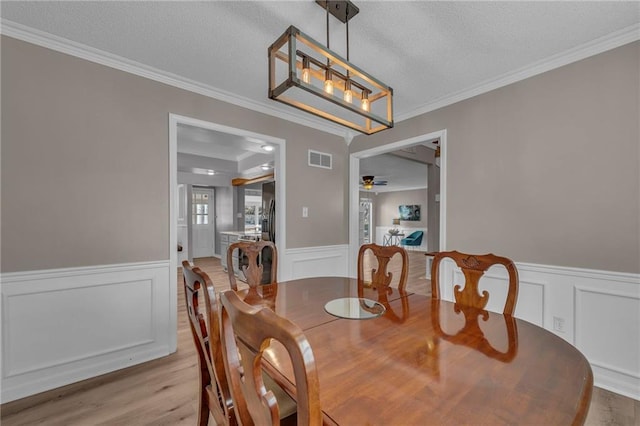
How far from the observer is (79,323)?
204 cm

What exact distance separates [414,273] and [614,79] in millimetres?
4780

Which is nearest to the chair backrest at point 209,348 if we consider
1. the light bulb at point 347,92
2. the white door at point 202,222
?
the light bulb at point 347,92

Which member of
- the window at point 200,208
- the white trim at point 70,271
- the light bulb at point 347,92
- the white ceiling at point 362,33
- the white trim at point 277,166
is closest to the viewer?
the light bulb at point 347,92

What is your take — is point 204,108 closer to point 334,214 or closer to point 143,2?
point 143,2

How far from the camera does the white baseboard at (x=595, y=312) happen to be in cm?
183

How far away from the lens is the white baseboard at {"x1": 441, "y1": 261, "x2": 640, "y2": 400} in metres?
1.83

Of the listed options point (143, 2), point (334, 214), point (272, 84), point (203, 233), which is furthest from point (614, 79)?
point (203, 233)

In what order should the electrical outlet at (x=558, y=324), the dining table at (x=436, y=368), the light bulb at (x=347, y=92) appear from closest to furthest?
the dining table at (x=436, y=368), the light bulb at (x=347, y=92), the electrical outlet at (x=558, y=324)

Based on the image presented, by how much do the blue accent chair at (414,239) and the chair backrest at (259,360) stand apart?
1004cm

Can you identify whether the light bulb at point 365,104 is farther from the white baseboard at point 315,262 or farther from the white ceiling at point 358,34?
the white baseboard at point 315,262

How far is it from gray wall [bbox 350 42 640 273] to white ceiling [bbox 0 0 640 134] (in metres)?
0.23

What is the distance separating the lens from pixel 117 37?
6.36 feet

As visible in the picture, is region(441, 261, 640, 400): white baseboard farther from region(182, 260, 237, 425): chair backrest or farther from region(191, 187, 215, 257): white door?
region(191, 187, 215, 257): white door

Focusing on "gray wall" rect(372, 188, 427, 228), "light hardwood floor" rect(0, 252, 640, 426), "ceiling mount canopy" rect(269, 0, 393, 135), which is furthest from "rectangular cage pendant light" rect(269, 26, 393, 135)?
"gray wall" rect(372, 188, 427, 228)
